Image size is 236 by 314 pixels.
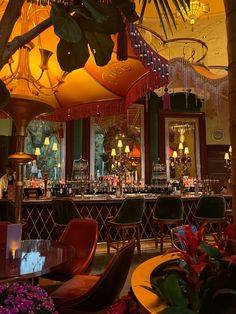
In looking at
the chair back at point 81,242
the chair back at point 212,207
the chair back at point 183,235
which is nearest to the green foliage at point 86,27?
the chair back at point 183,235

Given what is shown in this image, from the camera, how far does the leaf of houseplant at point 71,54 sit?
94cm

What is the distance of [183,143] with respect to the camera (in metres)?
9.78

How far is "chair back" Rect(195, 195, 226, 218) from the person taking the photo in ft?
16.9

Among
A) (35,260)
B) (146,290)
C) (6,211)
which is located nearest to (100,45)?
(146,290)

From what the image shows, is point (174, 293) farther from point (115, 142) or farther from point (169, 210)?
point (115, 142)

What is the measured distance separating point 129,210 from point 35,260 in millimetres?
2596

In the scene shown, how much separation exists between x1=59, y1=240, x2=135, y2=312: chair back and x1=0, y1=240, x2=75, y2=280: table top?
28 centimetres

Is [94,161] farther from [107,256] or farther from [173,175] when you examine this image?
[107,256]

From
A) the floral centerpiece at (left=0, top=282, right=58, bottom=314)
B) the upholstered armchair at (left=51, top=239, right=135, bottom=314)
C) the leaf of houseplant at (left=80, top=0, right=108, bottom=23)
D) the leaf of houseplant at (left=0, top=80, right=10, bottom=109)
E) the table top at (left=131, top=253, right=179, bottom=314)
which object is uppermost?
the leaf of houseplant at (left=80, top=0, right=108, bottom=23)

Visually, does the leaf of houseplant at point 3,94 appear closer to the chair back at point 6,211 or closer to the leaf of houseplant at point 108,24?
the leaf of houseplant at point 108,24

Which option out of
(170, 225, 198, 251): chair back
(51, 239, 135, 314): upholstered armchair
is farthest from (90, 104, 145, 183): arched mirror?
(170, 225, 198, 251): chair back

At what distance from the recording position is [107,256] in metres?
4.80

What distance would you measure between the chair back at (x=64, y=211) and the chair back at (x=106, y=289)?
2.46 metres

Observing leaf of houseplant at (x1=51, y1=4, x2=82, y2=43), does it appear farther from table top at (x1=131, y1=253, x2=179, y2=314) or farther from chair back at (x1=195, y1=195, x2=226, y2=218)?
chair back at (x1=195, y1=195, x2=226, y2=218)
